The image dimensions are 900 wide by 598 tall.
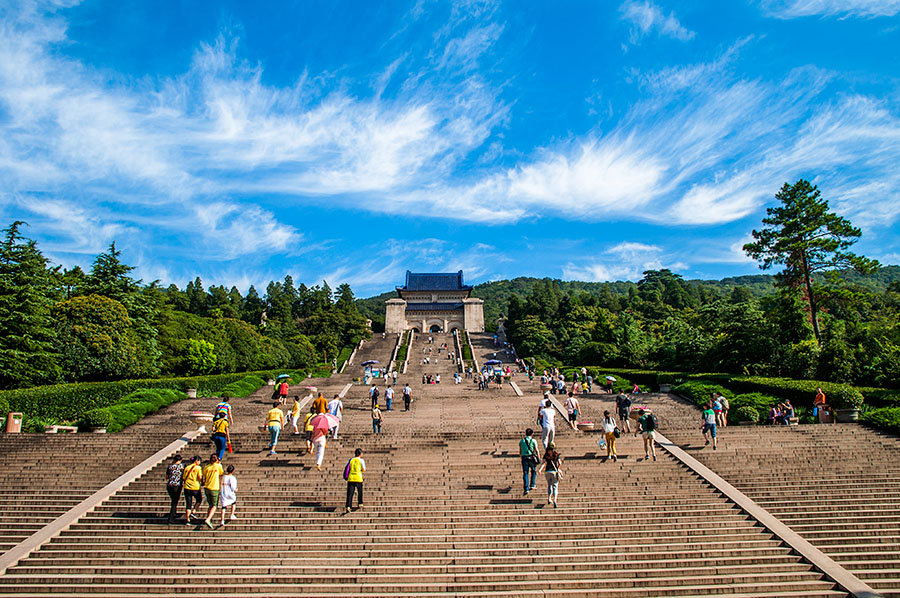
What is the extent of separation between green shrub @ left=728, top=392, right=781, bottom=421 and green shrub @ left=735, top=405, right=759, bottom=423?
0.13 m

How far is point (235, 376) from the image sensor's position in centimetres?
2758

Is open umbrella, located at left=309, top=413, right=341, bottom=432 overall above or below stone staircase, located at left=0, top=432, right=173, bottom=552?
above

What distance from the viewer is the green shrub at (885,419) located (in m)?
13.8

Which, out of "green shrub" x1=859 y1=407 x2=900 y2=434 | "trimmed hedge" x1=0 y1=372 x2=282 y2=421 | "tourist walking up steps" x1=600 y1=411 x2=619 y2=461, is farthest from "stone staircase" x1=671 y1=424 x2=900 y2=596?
"trimmed hedge" x1=0 y1=372 x2=282 y2=421

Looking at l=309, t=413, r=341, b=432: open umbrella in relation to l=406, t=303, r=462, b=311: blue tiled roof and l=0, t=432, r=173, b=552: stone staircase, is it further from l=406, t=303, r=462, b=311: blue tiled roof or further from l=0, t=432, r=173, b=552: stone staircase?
l=406, t=303, r=462, b=311: blue tiled roof

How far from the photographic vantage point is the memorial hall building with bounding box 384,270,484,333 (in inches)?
2547

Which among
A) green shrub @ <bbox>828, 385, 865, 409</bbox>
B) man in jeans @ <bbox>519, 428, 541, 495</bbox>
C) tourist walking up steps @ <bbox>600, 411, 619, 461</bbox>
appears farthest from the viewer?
green shrub @ <bbox>828, 385, 865, 409</bbox>

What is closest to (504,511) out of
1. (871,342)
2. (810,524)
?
(810,524)

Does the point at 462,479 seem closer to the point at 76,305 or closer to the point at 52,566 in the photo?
the point at 52,566

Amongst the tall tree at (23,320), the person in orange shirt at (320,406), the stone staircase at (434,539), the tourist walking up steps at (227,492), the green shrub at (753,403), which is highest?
the tall tree at (23,320)

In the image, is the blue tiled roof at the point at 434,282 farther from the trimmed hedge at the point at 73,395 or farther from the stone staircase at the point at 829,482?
the stone staircase at the point at 829,482

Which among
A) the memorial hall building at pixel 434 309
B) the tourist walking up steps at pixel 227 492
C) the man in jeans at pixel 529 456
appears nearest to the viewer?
the tourist walking up steps at pixel 227 492

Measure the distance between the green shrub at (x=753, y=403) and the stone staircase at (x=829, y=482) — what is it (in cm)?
173

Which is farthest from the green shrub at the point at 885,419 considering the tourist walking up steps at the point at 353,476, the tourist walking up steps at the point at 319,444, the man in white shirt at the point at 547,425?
the tourist walking up steps at the point at 319,444
